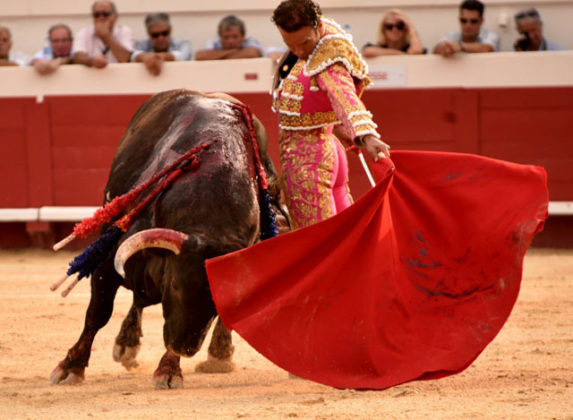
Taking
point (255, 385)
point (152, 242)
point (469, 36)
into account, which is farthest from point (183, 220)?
point (469, 36)

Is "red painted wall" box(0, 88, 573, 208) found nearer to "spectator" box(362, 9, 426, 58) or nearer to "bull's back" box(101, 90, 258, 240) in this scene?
"spectator" box(362, 9, 426, 58)

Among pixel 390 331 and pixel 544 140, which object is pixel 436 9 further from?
pixel 390 331

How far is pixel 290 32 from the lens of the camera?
305 cm

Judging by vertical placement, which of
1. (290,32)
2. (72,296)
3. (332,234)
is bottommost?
(72,296)

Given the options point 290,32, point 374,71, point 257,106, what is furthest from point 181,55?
point 290,32

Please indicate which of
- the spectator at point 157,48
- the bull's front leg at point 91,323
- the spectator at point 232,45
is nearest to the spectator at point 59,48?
the spectator at point 157,48

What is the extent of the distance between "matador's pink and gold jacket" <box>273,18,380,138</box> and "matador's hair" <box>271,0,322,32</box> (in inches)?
4.5

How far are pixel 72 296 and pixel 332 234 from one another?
2.53m

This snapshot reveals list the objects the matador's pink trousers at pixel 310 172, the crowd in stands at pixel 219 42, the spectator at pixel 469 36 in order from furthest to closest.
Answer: the crowd in stands at pixel 219 42
the spectator at pixel 469 36
the matador's pink trousers at pixel 310 172

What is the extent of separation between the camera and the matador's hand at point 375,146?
9.45ft

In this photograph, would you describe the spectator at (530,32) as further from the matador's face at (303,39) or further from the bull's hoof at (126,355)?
the bull's hoof at (126,355)

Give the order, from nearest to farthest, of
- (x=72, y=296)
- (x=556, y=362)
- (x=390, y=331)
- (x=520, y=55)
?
(x=390, y=331)
(x=556, y=362)
(x=72, y=296)
(x=520, y=55)

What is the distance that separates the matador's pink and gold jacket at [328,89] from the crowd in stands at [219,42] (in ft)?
10.6

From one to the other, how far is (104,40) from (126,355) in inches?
146
